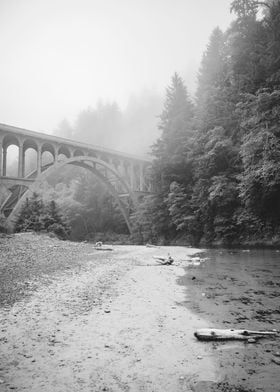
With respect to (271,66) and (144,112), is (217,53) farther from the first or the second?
(144,112)

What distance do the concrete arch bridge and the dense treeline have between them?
688 cm

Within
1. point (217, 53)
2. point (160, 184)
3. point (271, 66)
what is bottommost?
point (160, 184)

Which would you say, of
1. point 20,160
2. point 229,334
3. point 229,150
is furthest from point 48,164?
point 229,334

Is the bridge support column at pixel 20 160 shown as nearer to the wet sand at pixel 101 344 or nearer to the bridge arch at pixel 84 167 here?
the bridge arch at pixel 84 167

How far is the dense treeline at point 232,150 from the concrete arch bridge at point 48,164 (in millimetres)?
6875

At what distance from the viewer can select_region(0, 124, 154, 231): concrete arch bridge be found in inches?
1107

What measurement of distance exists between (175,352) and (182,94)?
3547 centimetres

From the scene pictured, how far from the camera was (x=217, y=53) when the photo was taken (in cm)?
3362

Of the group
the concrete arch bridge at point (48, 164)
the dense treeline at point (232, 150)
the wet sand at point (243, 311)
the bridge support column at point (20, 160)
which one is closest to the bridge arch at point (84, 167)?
the concrete arch bridge at point (48, 164)

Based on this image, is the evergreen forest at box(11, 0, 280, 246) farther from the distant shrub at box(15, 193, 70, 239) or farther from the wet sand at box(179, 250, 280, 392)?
the wet sand at box(179, 250, 280, 392)

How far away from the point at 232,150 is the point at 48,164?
23.0 m

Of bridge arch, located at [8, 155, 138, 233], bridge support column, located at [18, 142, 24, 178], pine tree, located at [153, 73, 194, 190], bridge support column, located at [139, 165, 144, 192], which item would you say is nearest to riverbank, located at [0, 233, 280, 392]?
bridge arch, located at [8, 155, 138, 233]

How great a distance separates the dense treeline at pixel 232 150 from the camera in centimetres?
1589

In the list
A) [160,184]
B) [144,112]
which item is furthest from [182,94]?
[144,112]
